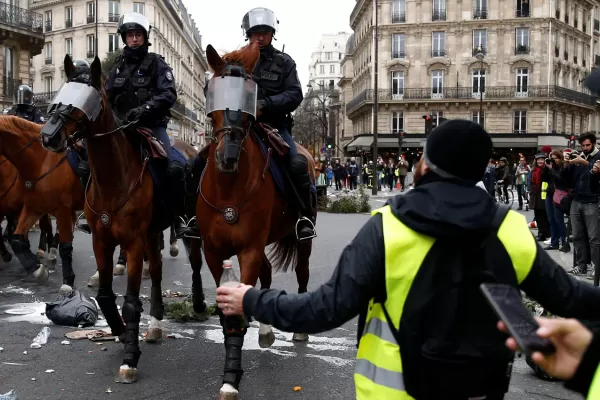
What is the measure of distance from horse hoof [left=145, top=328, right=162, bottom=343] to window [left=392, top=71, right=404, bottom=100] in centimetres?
5521

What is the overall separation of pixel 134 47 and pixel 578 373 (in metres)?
5.75

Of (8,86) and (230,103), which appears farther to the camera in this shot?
(8,86)

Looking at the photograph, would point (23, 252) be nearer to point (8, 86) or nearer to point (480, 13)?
point (8, 86)

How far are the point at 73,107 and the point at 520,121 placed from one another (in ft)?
187

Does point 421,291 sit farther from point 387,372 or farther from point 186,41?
point 186,41

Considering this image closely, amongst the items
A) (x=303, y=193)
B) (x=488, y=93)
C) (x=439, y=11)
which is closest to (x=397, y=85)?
(x=439, y=11)

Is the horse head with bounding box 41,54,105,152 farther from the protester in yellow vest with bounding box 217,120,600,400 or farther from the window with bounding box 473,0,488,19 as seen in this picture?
the window with bounding box 473,0,488,19

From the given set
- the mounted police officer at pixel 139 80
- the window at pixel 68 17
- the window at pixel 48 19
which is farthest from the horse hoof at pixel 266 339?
the window at pixel 48 19

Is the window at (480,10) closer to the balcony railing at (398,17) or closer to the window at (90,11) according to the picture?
the balcony railing at (398,17)

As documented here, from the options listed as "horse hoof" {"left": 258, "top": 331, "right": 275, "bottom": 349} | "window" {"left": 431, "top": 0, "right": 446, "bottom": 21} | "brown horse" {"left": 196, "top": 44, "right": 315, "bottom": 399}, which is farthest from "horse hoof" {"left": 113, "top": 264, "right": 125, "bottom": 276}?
"window" {"left": 431, "top": 0, "right": 446, "bottom": 21}

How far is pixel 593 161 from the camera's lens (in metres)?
10.4

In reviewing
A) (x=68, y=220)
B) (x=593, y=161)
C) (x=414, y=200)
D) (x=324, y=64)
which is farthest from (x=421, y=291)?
(x=324, y=64)


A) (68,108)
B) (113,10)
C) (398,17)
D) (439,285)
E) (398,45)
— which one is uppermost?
→ (113,10)

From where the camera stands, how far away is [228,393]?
4645 mm
